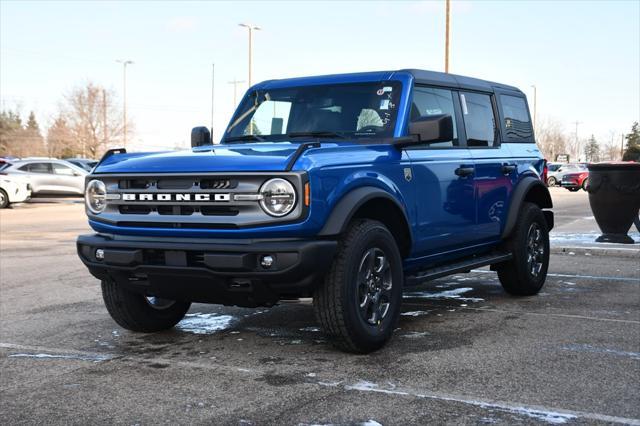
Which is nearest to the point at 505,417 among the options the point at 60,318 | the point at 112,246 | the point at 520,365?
the point at 520,365

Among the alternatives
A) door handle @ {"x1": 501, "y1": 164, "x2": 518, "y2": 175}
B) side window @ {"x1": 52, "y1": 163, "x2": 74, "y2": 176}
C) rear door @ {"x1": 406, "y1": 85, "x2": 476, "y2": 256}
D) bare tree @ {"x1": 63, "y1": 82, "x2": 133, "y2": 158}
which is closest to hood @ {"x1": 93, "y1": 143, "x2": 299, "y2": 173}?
rear door @ {"x1": 406, "y1": 85, "x2": 476, "y2": 256}

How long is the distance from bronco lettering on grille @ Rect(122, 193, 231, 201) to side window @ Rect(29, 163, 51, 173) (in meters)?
24.0

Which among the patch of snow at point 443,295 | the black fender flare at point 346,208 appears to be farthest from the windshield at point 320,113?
the patch of snow at point 443,295

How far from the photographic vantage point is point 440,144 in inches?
251

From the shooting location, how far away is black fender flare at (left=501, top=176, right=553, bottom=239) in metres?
7.31

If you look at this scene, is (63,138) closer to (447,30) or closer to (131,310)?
(447,30)

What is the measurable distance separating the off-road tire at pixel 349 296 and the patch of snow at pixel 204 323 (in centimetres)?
137

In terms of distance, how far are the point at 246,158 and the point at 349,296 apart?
1.09 metres

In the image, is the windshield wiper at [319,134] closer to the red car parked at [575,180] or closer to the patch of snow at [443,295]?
the patch of snow at [443,295]

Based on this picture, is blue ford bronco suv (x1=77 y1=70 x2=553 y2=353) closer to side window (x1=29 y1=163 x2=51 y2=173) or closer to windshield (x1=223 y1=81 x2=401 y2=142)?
windshield (x1=223 y1=81 x2=401 y2=142)

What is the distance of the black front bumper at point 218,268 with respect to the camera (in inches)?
183

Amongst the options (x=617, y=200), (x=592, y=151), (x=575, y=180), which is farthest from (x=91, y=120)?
(x=592, y=151)

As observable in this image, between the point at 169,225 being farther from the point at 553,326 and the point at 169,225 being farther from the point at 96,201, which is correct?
the point at 553,326

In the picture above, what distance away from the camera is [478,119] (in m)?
7.20
